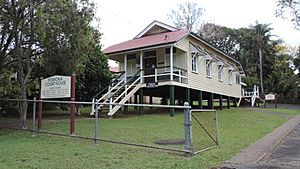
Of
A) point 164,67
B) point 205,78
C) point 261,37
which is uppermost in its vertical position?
point 261,37

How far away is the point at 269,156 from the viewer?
8.18 meters

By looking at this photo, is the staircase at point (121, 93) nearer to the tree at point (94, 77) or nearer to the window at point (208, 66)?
the tree at point (94, 77)

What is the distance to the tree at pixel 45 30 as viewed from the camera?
42.6 feet

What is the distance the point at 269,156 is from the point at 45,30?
9.67 meters

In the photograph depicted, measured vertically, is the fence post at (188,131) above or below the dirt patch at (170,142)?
above

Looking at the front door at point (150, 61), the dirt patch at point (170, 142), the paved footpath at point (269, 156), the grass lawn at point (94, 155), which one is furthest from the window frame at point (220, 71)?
the dirt patch at point (170, 142)

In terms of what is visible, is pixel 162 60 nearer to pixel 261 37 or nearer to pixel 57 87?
pixel 57 87

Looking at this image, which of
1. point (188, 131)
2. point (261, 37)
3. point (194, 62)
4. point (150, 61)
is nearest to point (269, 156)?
point (188, 131)

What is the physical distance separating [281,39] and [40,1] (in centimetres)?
5359

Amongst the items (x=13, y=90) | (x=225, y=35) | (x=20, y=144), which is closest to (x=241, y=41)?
(x=225, y=35)

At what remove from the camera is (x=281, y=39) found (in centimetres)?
5819

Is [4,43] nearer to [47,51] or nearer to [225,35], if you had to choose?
[47,51]

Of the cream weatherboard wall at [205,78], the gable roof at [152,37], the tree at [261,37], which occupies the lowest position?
the cream weatherboard wall at [205,78]

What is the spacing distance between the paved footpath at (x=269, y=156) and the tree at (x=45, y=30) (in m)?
8.82
